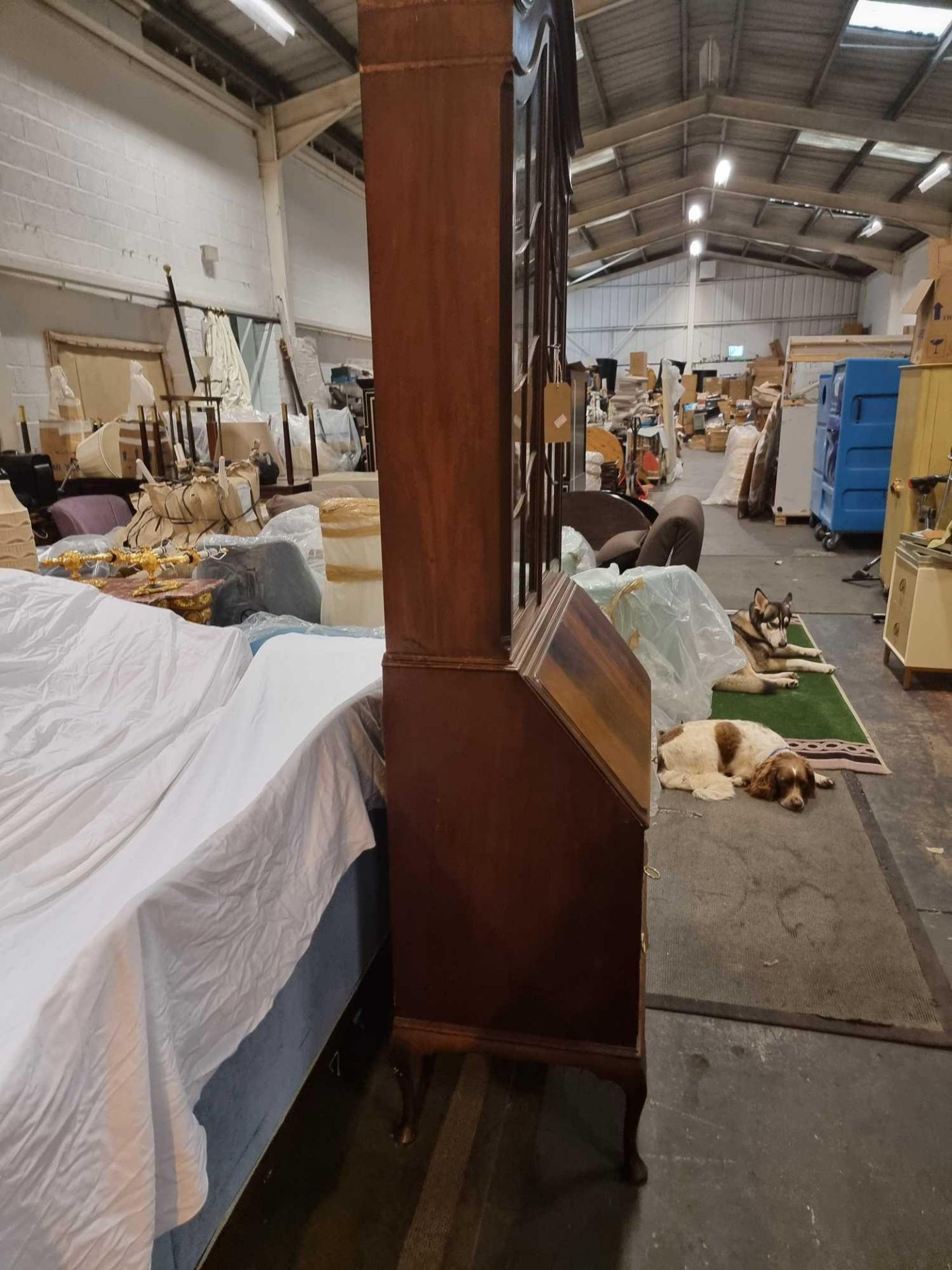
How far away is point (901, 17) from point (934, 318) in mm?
3662

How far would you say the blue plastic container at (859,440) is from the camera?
20.0 ft

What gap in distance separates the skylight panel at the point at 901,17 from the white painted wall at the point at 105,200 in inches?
212

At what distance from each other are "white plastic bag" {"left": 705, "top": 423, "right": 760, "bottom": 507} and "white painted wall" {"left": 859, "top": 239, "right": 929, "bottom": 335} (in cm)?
324

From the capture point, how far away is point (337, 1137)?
1.57 meters

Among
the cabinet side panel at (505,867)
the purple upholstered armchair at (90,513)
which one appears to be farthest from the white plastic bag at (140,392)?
the cabinet side panel at (505,867)

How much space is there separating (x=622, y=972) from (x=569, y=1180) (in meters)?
0.48

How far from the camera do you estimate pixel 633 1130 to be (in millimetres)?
1438

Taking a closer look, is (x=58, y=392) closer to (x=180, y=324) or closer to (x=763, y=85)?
(x=180, y=324)

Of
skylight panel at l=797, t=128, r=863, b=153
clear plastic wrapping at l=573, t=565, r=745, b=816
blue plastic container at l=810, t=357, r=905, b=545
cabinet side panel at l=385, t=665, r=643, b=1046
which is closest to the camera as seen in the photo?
cabinet side panel at l=385, t=665, r=643, b=1046

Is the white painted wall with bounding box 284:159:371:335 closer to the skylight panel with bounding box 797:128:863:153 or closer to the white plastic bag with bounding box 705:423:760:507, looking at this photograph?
the white plastic bag with bounding box 705:423:760:507

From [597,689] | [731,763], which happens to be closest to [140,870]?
[597,689]

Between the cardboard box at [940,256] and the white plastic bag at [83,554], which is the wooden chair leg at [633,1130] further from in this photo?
the cardboard box at [940,256]

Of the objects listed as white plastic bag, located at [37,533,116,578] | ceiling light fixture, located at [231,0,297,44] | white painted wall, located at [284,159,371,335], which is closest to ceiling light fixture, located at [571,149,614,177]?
white painted wall, located at [284,159,371,335]

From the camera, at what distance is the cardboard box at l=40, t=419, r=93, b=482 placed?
483cm
